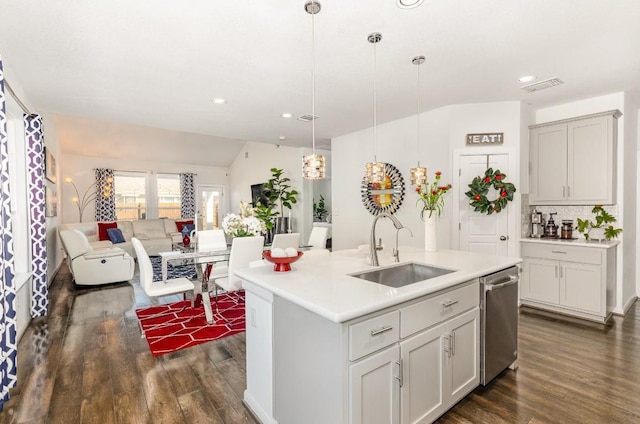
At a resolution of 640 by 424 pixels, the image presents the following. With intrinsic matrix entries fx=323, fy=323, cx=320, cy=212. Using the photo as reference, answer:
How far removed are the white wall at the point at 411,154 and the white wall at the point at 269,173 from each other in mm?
1415

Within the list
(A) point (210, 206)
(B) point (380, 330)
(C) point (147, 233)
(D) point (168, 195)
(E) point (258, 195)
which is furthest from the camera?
(A) point (210, 206)

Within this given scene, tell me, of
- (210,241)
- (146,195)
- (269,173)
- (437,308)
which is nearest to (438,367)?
(437,308)

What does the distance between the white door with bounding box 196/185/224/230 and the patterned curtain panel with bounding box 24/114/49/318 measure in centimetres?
711

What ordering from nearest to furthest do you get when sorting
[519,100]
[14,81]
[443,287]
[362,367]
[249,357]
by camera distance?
[362,367]
[443,287]
[249,357]
[14,81]
[519,100]

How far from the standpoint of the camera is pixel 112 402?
222cm

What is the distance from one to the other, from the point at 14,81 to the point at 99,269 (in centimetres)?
317

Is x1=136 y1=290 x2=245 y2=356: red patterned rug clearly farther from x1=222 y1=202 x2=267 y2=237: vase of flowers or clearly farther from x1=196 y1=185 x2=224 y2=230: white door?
x1=196 y1=185 x2=224 y2=230: white door

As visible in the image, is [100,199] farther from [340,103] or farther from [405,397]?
[405,397]

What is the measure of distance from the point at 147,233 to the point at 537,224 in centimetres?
871

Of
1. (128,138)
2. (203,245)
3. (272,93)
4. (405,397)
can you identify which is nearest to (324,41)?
(272,93)

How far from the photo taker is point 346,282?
191cm

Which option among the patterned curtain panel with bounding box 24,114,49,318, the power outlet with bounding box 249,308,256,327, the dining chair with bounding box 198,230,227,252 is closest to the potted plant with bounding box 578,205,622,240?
the power outlet with bounding box 249,308,256,327

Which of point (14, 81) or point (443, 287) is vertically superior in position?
point (14, 81)

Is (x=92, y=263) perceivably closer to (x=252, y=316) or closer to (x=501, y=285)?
(x=252, y=316)
